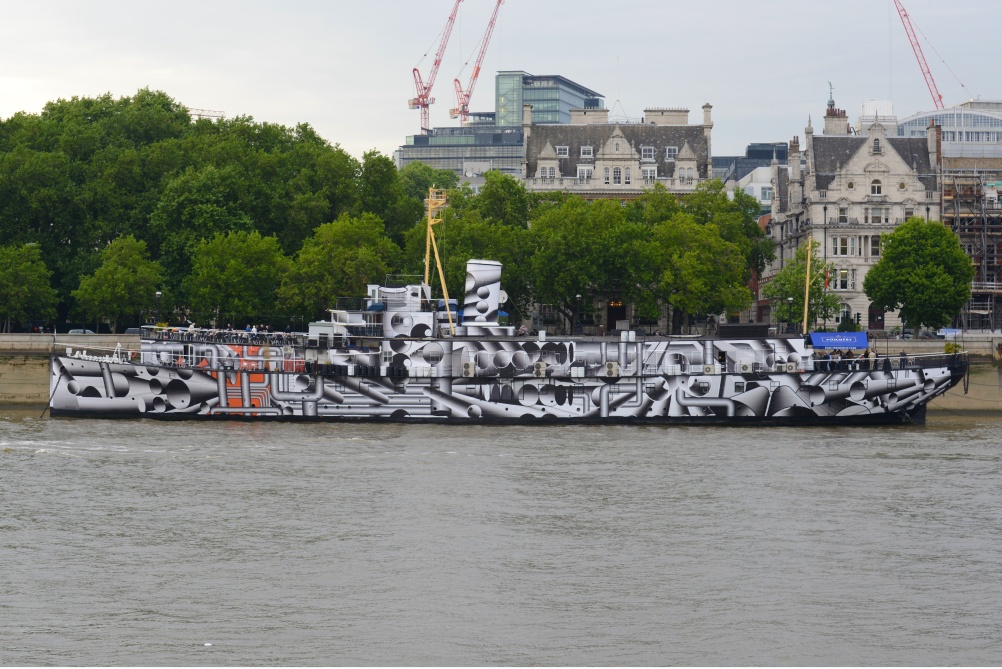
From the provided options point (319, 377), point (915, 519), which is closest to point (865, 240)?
point (319, 377)

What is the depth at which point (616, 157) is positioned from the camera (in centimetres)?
10681

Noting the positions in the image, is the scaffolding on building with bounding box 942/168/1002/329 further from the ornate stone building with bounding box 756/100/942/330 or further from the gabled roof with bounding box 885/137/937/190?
the ornate stone building with bounding box 756/100/942/330

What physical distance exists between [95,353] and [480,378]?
76.1 ft

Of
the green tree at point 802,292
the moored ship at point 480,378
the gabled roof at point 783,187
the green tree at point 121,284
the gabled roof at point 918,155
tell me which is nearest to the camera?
the moored ship at point 480,378

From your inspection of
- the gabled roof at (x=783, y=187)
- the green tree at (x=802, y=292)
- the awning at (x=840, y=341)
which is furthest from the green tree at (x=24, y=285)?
the gabled roof at (x=783, y=187)

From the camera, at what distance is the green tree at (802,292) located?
277 ft

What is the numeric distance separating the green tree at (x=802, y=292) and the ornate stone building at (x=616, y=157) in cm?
1971

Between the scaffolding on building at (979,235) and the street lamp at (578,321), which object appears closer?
the street lamp at (578,321)

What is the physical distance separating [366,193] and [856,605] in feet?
226

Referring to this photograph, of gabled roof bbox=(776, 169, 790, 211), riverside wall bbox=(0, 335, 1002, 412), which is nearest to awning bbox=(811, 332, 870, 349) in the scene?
riverside wall bbox=(0, 335, 1002, 412)

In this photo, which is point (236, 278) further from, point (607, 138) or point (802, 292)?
point (607, 138)

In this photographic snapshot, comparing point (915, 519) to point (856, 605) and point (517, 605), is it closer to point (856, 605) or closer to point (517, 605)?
point (856, 605)

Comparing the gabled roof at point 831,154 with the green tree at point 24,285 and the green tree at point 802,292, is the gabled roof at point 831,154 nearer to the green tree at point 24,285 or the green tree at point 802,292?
the green tree at point 802,292

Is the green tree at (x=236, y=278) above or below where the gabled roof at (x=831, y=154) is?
below
